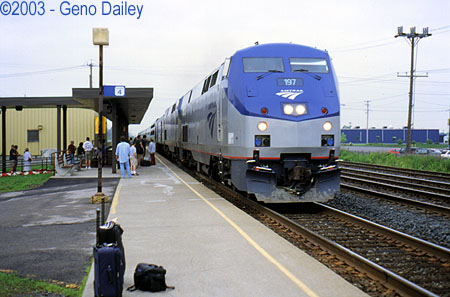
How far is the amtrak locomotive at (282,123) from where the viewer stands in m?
9.68

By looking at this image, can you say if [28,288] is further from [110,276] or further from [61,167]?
[61,167]

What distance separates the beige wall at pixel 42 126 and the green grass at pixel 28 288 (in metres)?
38.3

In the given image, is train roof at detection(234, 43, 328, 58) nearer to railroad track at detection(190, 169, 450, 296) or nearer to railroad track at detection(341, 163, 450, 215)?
railroad track at detection(190, 169, 450, 296)

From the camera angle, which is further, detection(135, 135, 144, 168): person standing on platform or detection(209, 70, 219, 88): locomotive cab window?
detection(135, 135, 144, 168): person standing on platform

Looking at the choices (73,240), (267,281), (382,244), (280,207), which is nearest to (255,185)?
(280,207)

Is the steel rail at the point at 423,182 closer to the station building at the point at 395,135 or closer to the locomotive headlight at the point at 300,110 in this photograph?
the locomotive headlight at the point at 300,110

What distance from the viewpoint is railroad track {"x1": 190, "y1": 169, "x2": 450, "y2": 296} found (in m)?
5.23

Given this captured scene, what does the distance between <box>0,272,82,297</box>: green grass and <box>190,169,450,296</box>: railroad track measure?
326cm

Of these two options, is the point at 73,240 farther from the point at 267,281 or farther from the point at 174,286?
the point at 267,281

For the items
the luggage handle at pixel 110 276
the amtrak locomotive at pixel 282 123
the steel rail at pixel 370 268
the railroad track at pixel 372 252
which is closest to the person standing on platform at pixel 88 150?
the amtrak locomotive at pixel 282 123

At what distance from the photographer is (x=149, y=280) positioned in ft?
15.8

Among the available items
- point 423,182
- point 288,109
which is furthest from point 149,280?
point 423,182

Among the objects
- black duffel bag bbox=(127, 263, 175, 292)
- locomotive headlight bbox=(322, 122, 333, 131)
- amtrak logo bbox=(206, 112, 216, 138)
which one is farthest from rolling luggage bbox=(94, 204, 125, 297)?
amtrak logo bbox=(206, 112, 216, 138)

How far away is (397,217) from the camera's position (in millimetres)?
10016
